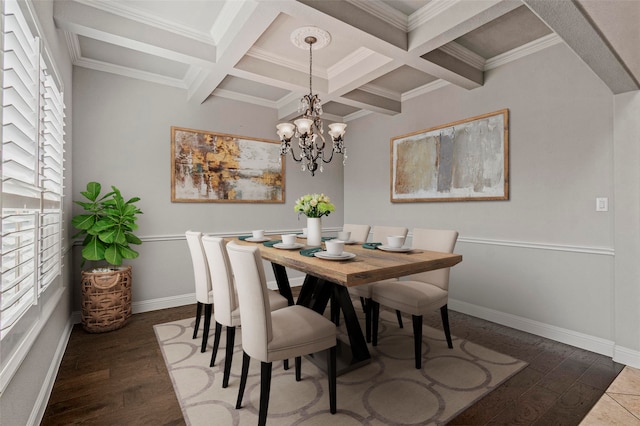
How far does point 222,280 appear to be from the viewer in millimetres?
2033

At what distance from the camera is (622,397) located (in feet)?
6.48

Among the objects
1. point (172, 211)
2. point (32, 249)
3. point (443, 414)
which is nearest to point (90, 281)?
point (172, 211)

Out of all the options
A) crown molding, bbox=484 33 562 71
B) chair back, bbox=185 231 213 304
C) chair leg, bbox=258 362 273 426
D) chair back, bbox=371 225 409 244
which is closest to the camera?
chair leg, bbox=258 362 273 426

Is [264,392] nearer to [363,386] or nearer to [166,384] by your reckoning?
[363,386]

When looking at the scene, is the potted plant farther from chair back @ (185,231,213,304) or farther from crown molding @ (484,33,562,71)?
crown molding @ (484,33,562,71)

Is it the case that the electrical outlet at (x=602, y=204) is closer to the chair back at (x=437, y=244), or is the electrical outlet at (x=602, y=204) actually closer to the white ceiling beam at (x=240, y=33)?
the chair back at (x=437, y=244)

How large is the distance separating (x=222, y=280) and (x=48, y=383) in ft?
4.07

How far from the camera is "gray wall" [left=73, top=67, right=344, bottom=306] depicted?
3295 millimetres

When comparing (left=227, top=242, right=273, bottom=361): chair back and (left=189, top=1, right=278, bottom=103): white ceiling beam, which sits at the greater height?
(left=189, top=1, right=278, bottom=103): white ceiling beam

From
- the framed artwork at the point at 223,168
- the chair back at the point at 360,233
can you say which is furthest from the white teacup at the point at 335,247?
the framed artwork at the point at 223,168

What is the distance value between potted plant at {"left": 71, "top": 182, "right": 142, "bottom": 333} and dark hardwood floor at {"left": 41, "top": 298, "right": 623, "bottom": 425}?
0.17 metres

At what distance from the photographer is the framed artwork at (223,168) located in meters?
3.80

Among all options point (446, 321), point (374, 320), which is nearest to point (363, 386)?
point (374, 320)

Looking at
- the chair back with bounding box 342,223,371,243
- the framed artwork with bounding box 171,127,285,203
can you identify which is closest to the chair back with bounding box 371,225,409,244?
the chair back with bounding box 342,223,371,243
